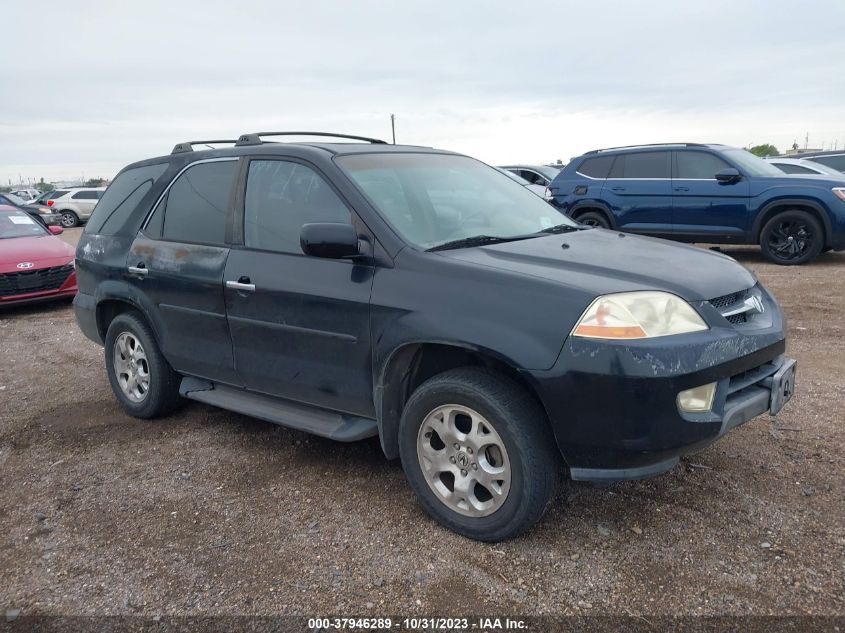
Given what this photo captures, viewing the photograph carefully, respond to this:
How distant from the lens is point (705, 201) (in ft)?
33.7

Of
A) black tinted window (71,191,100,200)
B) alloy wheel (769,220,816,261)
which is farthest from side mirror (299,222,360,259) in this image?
black tinted window (71,191,100,200)

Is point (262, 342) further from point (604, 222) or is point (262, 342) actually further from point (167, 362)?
point (604, 222)

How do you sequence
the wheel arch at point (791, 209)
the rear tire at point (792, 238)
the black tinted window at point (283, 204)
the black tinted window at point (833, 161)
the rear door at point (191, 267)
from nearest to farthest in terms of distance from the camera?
the black tinted window at point (283, 204) < the rear door at point (191, 267) < the wheel arch at point (791, 209) < the rear tire at point (792, 238) < the black tinted window at point (833, 161)

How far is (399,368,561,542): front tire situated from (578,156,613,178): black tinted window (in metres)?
9.00

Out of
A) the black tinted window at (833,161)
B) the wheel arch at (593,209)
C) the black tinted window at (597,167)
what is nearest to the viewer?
the wheel arch at (593,209)

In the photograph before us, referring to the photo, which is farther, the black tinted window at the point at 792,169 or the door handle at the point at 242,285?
the black tinted window at the point at 792,169

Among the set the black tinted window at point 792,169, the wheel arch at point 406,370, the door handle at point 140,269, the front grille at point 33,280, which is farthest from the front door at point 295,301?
the black tinted window at point 792,169

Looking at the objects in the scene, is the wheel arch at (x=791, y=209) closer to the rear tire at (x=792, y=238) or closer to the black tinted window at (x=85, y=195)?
the rear tire at (x=792, y=238)

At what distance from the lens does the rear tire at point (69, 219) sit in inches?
1085

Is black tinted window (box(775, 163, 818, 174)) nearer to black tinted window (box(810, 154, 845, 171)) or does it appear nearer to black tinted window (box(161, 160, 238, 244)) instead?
black tinted window (box(810, 154, 845, 171))

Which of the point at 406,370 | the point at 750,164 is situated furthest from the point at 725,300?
the point at 750,164

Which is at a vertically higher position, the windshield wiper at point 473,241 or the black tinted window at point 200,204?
the black tinted window at point 200,204

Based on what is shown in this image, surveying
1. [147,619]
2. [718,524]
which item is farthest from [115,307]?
[718,524]

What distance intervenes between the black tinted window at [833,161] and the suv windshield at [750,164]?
6.79 meters
